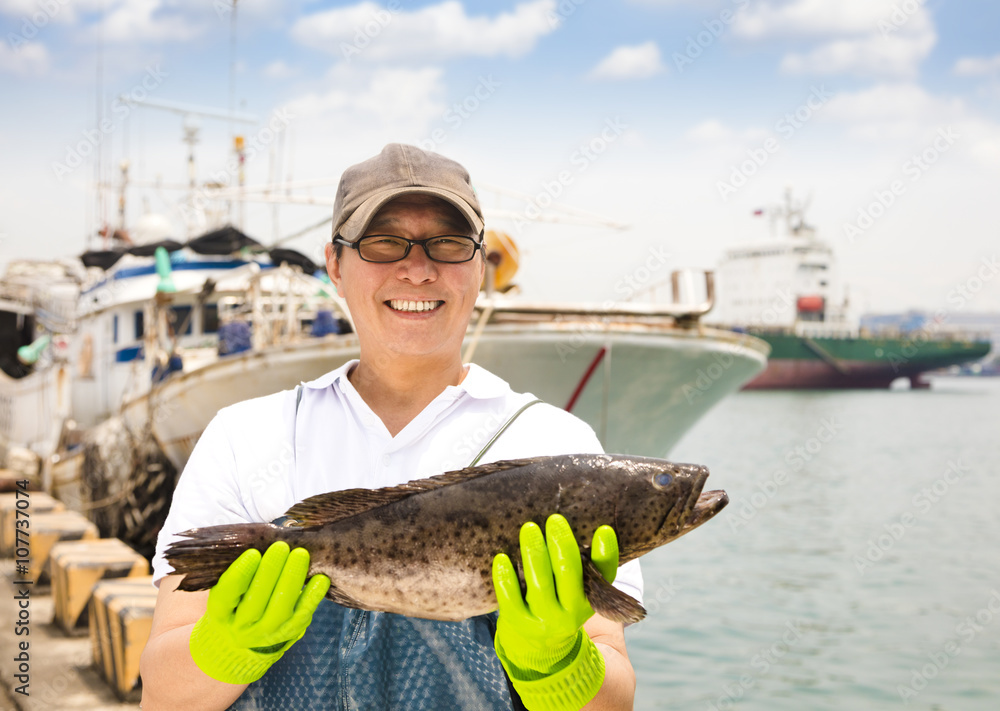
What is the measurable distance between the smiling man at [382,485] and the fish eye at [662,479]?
228 millimetres

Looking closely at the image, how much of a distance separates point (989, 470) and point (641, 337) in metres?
24.0

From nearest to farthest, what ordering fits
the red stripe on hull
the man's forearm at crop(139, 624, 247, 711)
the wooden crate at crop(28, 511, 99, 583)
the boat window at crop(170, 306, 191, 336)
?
the man's forearm at crop(139, 624, 247, 711), the wooden crate at crop(28, 511, 99, 583), the boat window at crop(170, 306, 191, 336), the red stripe on hull

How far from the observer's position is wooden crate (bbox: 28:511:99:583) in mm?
8664

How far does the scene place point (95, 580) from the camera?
7125 mm

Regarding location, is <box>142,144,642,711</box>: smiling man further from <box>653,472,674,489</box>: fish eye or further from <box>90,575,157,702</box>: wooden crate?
<box>90,575,157,702</box>: wooden crate

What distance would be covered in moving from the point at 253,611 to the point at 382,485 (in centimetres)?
49

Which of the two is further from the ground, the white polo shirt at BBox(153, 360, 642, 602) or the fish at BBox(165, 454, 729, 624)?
the white polo shirt at BBox(153, 360, 642, 602)

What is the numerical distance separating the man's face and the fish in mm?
417

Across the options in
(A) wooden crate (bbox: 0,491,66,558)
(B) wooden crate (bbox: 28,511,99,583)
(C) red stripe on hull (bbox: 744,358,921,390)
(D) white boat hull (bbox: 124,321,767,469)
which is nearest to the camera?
(B) wooden crate (bbox: 28,511,99,583)

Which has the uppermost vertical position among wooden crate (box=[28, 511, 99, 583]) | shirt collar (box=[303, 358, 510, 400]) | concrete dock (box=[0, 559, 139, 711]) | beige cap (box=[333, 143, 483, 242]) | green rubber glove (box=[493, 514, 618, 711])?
beige cap (box=[333, 143, 483, 242])

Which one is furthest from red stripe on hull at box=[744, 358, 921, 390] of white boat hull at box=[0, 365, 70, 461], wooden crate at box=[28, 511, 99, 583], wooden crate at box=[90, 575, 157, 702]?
wooden crate at box=[90, 575, 157, 702]

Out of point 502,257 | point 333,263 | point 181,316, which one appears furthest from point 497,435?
point 181,316

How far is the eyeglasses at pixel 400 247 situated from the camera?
7.47ft

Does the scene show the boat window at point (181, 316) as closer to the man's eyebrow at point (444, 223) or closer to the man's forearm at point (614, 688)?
the man's eyebrow at point (444, 223)
